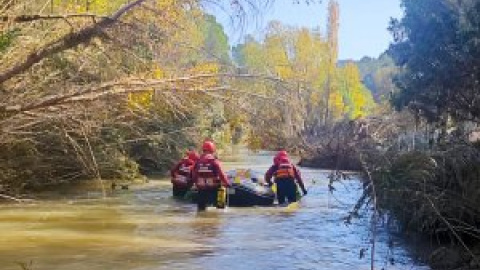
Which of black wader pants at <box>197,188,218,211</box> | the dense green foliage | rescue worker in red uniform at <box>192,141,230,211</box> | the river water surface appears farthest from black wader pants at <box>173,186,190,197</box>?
the dense green foliage

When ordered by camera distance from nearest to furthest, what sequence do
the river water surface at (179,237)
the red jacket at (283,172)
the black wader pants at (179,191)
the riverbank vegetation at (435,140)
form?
1. the riverbank vegetation at (435,140)
2. the river water surface at (179,237)
3. the red jacket at (283,172)
4. the black wader pants at (179,191)

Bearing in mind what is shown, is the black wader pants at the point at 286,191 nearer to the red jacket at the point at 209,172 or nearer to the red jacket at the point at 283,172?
the red jacket at the point at 283,172

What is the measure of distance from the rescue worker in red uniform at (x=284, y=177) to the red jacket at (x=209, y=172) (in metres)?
1.62

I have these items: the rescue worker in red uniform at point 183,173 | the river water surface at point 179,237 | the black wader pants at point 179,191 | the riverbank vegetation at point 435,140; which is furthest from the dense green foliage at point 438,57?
the black wader pants at point 179,191

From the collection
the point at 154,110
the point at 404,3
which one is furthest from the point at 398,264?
the point at 404,3

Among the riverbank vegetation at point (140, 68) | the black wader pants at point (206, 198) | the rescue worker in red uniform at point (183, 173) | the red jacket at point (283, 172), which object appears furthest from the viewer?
the rescue worker in red uniform at point (183, 173)

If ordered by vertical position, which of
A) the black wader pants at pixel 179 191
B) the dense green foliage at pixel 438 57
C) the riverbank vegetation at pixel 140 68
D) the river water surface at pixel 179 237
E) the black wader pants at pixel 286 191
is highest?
the dense green foliage at pixel 438 57

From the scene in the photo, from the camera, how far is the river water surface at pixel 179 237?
1037 centimetres

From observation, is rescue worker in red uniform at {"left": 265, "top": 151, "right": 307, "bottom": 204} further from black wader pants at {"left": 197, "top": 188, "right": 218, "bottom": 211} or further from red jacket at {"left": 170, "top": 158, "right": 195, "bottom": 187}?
red jacket at {"left": 170, "top": 158, "right": 195, "bottom": 187}

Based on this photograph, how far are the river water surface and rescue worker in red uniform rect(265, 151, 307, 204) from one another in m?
0.39

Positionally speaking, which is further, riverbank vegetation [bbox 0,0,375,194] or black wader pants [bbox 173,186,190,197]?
black wader pants [bbox 173,186,190,197]

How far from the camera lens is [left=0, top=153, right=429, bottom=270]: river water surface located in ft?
34.0

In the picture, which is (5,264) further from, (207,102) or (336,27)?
(336,27)

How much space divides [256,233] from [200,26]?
6435mm
